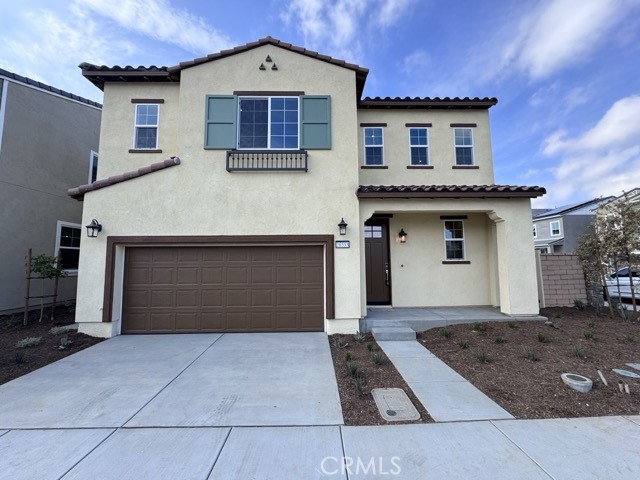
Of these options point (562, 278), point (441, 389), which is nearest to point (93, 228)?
point (441, 389)

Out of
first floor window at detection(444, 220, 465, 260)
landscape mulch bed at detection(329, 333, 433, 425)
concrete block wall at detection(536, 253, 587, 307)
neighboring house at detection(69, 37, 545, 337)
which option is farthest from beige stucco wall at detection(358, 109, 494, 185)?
landscape mulch bed at detection(329, 333, 433, 425)

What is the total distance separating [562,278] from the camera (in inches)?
363

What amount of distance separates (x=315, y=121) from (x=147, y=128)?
4815 millimetres

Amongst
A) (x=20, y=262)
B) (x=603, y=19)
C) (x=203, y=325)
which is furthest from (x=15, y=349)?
(x=603, y=19)

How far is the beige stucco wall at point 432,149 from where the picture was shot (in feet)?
29.9

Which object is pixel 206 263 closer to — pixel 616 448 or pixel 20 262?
pixel 20 262

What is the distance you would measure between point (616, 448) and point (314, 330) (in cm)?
551

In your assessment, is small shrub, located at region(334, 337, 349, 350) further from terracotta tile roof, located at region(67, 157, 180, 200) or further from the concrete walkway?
terracotta tile roof, located at region(67, 157, 180, 200)

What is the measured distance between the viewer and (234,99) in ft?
25.1

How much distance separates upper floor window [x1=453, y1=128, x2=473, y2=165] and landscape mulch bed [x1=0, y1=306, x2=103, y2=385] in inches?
433

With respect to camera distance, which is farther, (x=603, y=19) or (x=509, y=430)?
(x=603, y=19)

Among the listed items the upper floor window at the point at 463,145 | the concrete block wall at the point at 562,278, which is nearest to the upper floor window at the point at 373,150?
the upper floor window at the point at 463,145

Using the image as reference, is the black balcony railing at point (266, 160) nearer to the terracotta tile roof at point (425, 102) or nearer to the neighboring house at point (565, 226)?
the terracotta tile roof at point (425, 102)

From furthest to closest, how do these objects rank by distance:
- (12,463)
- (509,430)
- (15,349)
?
(15,349) → (509,430) → (12,463)
